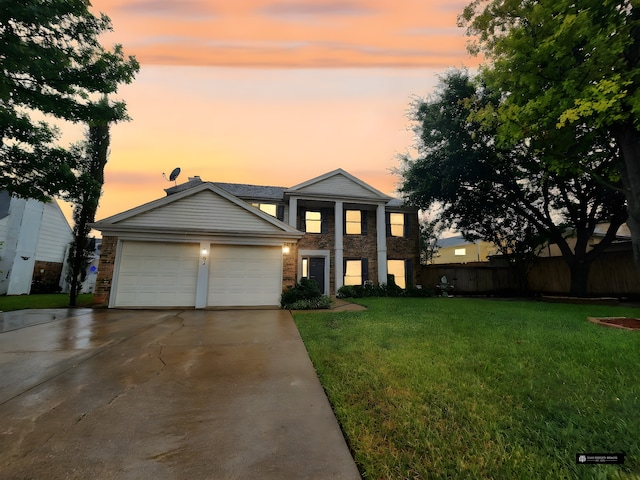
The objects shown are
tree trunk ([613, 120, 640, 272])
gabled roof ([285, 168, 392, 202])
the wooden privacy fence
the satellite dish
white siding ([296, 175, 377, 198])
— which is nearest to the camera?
tree trunk ([613, 120, 640, 272])

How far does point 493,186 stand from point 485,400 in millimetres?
14273

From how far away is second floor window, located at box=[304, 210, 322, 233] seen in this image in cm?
1509

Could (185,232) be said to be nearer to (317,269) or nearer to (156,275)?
(156,275)

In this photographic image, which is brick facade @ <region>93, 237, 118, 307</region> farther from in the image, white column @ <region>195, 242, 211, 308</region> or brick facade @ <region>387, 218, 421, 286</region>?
brick facade @ <region>387, 218, 421, 286</region>

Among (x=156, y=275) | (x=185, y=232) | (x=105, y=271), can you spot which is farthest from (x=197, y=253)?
(x=105, y=271)

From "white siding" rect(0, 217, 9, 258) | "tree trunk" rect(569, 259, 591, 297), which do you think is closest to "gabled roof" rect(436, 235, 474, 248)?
"tree trunk" rect(569, 259, 591, 297)

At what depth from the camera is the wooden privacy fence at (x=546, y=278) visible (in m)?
12.3

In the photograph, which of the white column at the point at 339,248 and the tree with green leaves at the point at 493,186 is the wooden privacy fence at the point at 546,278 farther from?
Answer: the white column at the point at 339,248

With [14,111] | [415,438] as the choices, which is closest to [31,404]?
[415,438]

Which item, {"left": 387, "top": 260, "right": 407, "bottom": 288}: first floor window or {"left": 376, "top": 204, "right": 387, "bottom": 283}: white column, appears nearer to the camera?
{"left": 376, "top": 204, "right": 387, "bottom": 283}: white column

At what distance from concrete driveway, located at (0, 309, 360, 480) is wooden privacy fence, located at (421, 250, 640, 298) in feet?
48.5

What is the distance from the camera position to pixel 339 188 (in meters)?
15.0

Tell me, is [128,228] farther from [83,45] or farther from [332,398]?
[332,398]

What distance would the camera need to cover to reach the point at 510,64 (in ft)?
23.9
